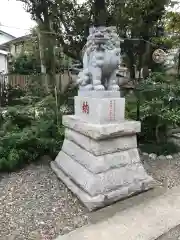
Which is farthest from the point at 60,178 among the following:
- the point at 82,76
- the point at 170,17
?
the point at 170,17

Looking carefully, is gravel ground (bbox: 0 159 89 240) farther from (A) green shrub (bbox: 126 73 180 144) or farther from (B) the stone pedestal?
(A) green shrub (bbox: 126 73 180 144)

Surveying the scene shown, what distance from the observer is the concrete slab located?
2.23 meters

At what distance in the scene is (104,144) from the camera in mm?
2789

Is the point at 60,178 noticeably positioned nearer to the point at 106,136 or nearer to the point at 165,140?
the point at 106,136

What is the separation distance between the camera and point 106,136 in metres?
2.72

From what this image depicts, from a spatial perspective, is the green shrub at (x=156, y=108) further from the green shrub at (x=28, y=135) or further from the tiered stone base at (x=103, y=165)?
the green shrub at (x=28, y=135)

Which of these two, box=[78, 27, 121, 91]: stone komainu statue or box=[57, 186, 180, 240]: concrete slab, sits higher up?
box=[78, 27, 121, 91]: stone komainu statue

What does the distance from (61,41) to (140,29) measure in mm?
3066

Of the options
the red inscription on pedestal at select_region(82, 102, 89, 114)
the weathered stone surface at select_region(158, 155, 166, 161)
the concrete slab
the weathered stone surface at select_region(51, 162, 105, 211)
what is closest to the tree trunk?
the weathered stone surface at select_region(158, 155, 166, 161)

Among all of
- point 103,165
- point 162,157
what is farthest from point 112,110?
point 162,157

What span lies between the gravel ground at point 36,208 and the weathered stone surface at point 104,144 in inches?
23.0

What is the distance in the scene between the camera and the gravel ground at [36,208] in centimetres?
231

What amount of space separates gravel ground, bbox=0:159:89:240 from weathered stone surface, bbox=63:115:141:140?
0.75m

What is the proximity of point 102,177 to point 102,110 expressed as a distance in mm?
731
